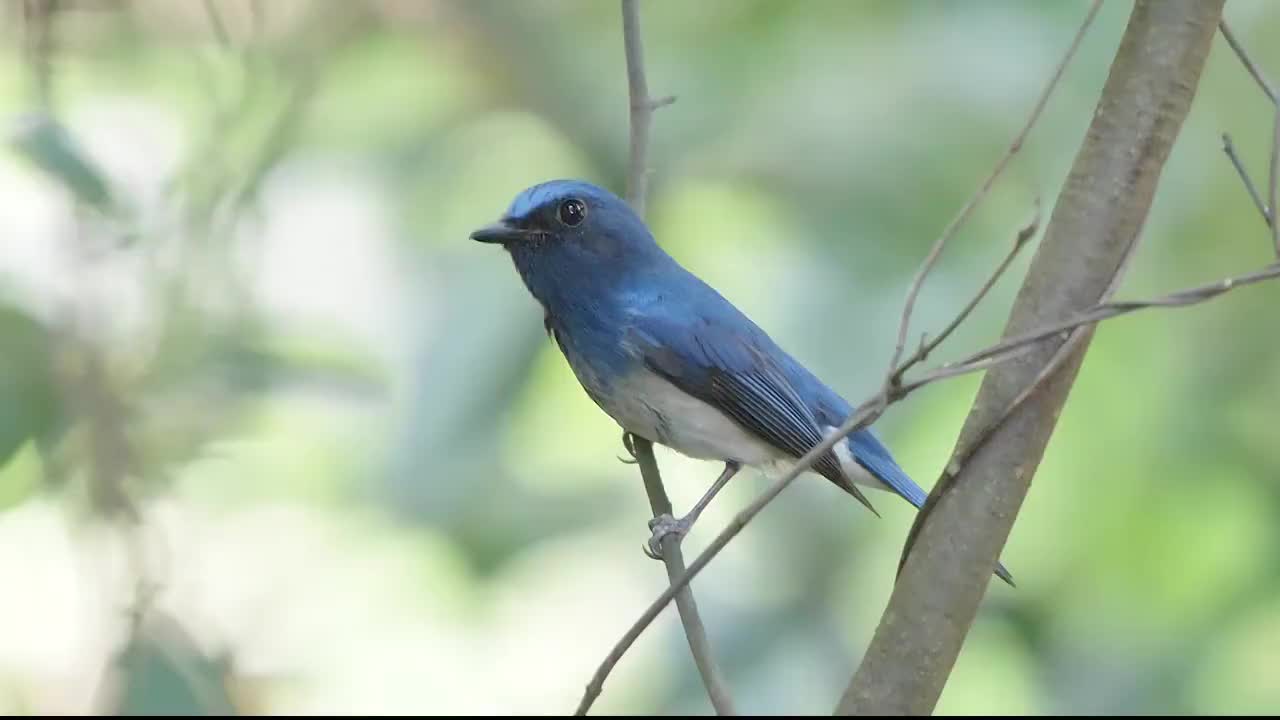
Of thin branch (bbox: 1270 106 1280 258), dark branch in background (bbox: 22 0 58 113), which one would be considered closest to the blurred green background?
dark branch in background (bbox: 22 0 58 113)

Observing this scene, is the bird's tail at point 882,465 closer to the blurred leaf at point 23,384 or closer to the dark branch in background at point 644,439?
the dark branch in background at point 644,439

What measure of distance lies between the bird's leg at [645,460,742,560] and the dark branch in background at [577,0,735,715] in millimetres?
21

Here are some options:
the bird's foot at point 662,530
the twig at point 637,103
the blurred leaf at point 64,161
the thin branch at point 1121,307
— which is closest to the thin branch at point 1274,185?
the thin branch at point 1121,307

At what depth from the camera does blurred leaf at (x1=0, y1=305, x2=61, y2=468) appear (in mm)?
2318

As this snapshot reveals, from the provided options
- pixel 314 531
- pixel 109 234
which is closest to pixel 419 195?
pixel 314 531

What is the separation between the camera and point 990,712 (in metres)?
3.13

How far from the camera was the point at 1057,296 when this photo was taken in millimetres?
1838

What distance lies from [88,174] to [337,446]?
143 cm

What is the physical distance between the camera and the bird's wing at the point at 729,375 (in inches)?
132

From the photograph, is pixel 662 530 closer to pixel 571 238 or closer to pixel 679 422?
pixel 679 422

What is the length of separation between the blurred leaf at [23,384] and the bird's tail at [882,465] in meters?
1.87

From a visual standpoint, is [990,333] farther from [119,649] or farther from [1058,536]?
[119,649]

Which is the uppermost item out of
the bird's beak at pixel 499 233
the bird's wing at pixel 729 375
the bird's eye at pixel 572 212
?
the bird's eye at pixel 572 212

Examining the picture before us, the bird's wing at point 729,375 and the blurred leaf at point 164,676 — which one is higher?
the bird's wing at point 729,375
